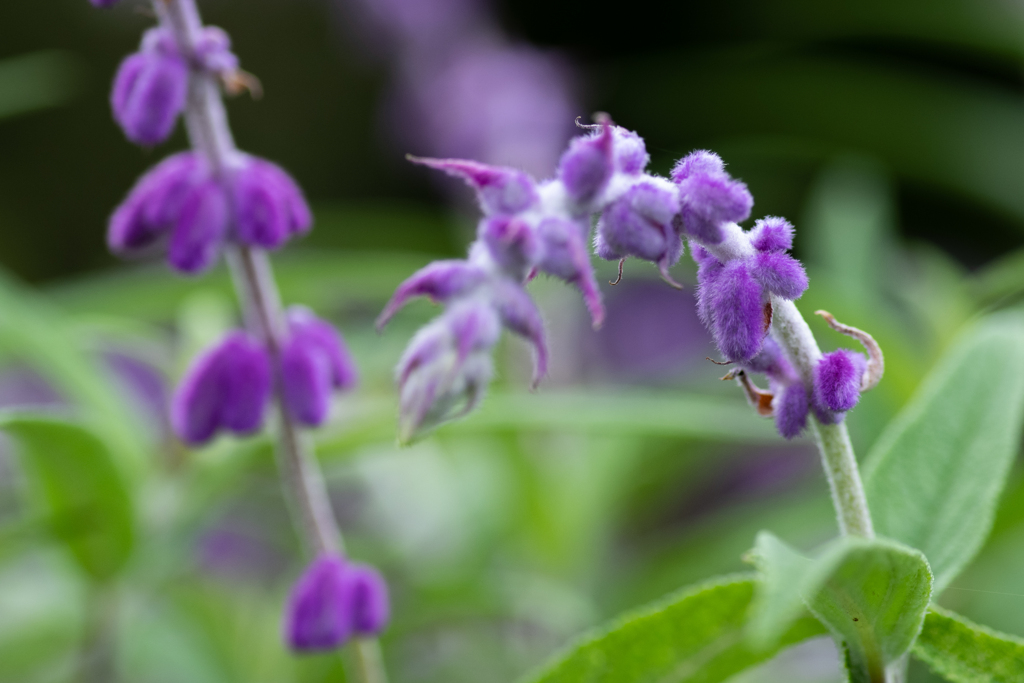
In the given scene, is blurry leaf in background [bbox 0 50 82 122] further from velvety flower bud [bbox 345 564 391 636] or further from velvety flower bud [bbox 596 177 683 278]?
velvety flower bud [bbox 596 177 683 278]

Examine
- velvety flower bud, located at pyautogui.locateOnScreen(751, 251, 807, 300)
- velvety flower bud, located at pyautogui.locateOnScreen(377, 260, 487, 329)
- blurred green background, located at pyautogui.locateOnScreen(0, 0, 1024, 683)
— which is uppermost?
velvety flower bud, located at pyautogui.locateOnScreen(751, 251, 807, 300)

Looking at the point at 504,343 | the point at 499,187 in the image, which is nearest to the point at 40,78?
the point at 504,343

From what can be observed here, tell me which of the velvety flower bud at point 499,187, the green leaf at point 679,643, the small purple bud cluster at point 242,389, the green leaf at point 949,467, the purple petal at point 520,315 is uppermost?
the velvety flower bud at point 499,187

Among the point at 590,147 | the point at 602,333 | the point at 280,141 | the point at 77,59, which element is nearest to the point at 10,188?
the point at 77,59

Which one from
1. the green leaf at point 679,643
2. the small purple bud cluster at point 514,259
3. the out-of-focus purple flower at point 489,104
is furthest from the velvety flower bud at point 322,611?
the out-of-focus purple flower at point 489,104

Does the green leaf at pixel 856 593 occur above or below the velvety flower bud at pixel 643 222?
below

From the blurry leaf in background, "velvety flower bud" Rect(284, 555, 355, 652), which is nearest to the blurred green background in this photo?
the blurry leaf in background

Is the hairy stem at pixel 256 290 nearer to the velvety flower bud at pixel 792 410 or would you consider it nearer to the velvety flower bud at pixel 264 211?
the velvety flower bud at pixel 264 211
